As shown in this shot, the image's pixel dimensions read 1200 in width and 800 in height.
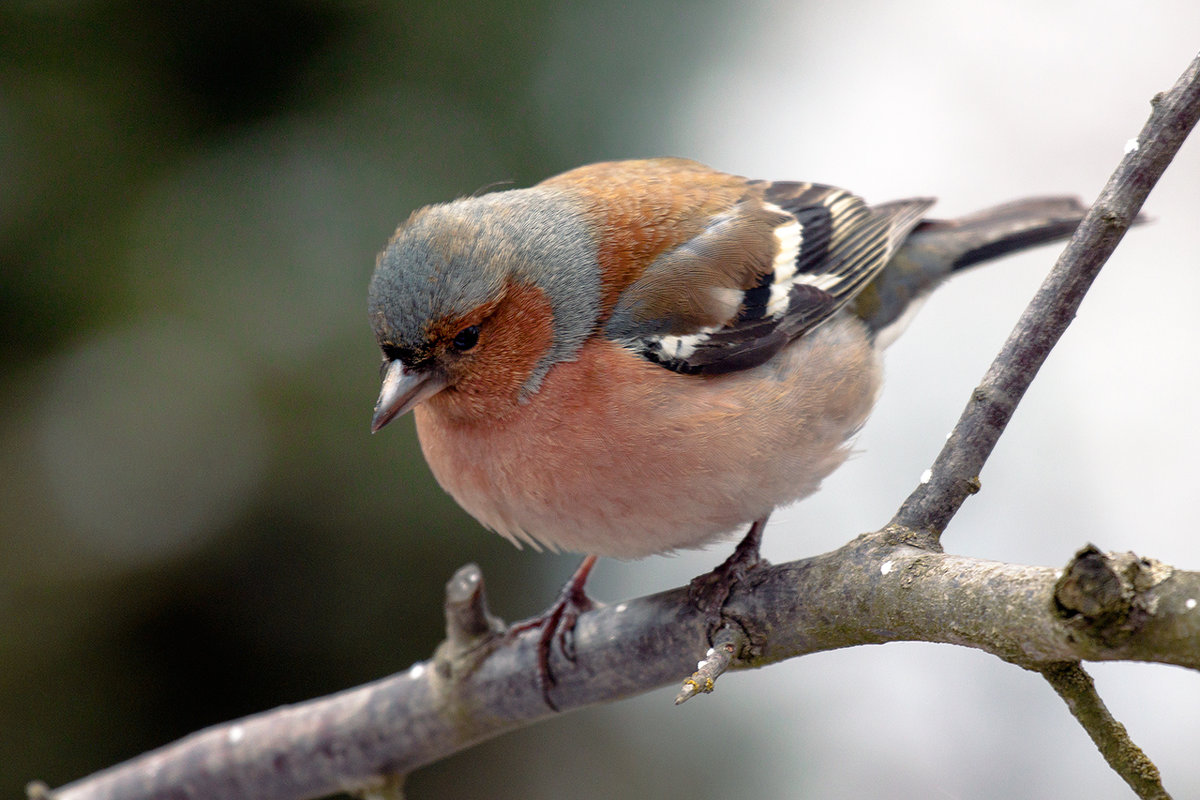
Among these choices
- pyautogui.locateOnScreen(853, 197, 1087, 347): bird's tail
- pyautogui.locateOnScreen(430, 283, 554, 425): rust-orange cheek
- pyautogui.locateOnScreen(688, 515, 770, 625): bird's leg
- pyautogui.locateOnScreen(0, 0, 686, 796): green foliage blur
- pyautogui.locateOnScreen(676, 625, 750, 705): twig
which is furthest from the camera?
pyautogui.locateOnScreen(0, 0, 686, 796): green foliage blur

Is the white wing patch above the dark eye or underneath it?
above

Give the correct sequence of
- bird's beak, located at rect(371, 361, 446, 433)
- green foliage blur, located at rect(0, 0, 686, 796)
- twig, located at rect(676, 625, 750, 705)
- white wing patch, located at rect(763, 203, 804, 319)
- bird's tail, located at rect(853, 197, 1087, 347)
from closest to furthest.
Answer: twig, located at rect(676, 625, 750, 705)
bird's beak, located at rect(371, 361, 446, 433)
white wing patch, located at rect(763, 203, 804, 319)
bird's tail, located at rect(853, 197, 1087, 347)
green foliage blur, located at rect(0, 0, 686, 796)

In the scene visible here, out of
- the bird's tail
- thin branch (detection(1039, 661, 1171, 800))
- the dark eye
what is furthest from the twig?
the bird's tail

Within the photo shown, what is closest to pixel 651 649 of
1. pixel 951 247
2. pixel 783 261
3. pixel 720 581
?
pixel 720 581

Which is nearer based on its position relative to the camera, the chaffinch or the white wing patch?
the chaffinch

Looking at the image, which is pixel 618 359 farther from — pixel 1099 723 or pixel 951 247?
pixel 951 247

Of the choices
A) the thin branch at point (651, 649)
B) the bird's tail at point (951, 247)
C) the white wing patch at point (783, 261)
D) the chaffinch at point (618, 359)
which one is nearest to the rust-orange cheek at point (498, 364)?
the chaffinch at point (618, 359)

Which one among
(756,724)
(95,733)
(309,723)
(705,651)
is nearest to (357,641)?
(95,733)

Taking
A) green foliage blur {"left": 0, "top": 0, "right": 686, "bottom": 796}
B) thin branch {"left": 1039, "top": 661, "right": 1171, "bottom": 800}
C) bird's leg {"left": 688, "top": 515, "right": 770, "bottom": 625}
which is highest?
green foliage blur {"left": 0, "top": 0, "right": 686, "bottom": 796}

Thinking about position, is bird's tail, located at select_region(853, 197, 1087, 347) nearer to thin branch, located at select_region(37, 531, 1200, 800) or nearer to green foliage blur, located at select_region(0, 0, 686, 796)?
thin branch, located at select_region(37, 531, 1200, 800)

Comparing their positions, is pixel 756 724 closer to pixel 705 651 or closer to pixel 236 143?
pixel 705 651
